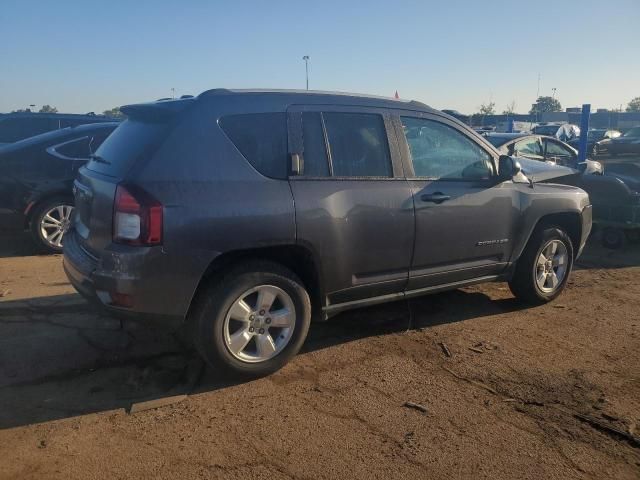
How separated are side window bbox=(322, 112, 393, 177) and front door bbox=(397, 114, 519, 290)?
0.66 feet

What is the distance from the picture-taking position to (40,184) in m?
6.91

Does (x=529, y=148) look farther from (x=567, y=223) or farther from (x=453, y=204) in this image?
(x=453, y=204)

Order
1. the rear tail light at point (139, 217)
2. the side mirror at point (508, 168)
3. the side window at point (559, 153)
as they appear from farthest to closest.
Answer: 1. the side window at point (559, 153)
2. the side mirror at point (508, 168)
3. the rear tail light at point (139, 217)

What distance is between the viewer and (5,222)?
6.81 m

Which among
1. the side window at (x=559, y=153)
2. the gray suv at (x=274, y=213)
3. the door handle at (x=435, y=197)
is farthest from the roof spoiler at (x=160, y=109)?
the side window at (x=559, y=153)

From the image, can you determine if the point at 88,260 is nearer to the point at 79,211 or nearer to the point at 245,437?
the point at 79,211

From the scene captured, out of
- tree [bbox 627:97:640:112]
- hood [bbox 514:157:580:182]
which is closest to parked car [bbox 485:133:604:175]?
hood [bbox 514:157:580:182]

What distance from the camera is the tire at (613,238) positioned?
8086 millimetres

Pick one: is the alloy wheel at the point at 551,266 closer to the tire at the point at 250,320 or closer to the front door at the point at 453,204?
the front door at the point at 453,204

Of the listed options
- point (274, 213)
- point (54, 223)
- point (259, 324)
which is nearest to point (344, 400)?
point (259, 324)

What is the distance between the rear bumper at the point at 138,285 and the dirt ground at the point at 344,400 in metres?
0.56

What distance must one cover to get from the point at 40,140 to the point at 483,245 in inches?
225

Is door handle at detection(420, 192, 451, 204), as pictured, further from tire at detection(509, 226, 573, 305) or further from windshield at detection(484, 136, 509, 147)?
windshield at detection(484, 136, 509, 147)

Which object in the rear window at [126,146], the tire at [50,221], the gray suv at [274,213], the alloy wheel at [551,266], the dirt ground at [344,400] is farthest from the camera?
the tire at [50,221]
